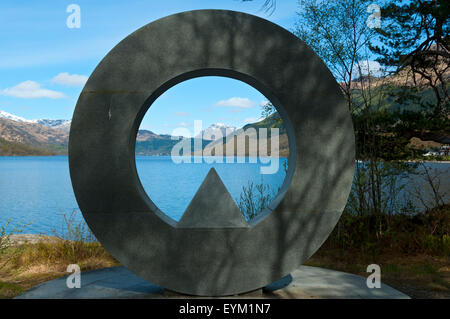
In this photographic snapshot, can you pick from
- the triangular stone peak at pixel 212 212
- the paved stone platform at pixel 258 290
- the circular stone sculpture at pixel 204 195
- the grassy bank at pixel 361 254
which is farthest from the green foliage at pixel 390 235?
the triangular stone peak at pixel 212 212

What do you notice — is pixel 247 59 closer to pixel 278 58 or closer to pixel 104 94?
pixel 278 58

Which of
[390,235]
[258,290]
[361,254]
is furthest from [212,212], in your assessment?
[390,235]

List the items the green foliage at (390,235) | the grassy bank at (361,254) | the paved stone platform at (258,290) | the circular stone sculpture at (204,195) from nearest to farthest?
1. the circular stone sculpture at (204,195)
2. the paved stone platform at (258,290)
3. the grassy bank at (361,254)
4. the green foliage at (390,235)

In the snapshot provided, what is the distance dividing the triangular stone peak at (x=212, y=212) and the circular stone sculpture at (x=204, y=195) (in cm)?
5

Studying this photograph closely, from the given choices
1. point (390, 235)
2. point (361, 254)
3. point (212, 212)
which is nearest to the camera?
point (212, 212)

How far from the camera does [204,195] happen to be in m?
4.40

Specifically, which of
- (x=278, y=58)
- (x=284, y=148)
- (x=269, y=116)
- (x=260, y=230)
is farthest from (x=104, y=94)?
(x=284, y=148)

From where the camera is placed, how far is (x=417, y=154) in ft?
28.8

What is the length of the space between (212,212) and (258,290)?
3.73 ft

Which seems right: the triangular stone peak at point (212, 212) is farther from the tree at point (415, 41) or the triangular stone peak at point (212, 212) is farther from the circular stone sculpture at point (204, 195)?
the tree at point (415, 41)

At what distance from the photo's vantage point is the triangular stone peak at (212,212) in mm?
4258

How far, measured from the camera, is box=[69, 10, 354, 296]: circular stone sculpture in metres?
4.20

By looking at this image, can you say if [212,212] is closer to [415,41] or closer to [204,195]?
[204,195]

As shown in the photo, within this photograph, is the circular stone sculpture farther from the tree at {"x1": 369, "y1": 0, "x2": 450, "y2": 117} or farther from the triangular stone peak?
the tree at {"x1": 369, "y1": 0, "x2": 450, "y2": 117}
